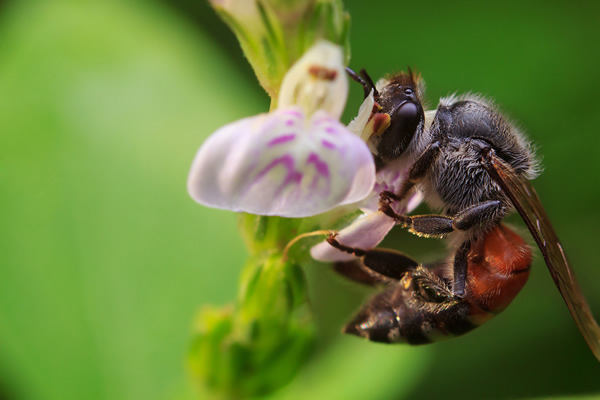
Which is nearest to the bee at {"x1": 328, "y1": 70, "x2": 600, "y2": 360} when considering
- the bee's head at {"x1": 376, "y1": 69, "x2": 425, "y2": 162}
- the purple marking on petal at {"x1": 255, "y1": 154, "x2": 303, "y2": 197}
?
the bee's head at {"x1": 376, "y1": 69, "x2": 425, "y2": 162}

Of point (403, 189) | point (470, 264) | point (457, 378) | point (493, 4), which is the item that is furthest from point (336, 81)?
point (493, 4)

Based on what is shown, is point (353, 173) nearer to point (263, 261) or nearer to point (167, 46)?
point (263, 261)

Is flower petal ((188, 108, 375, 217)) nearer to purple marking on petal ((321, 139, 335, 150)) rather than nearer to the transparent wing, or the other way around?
purple marking on petal ((321, 139, 335, 150))

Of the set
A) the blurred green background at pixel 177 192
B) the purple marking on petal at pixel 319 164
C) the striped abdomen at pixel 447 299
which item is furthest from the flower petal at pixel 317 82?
the blurred green background at pixel 177 192

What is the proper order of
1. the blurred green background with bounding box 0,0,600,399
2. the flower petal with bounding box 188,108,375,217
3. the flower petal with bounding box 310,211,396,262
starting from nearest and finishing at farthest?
the flower petal with bounding box 188,108,375,217 → the flower petal with bounding box 310,211,396,262 → the blurred green background with bounding box 0,0,600,399

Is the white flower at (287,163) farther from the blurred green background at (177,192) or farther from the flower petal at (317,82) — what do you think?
the blurred green background at (177,192)

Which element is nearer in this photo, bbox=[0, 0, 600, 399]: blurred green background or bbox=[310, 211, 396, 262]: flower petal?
bbox=[310, 211, 396, 262]: flower petal

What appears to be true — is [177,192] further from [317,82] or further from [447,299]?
[317,82]

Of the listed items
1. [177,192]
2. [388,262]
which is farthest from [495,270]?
[177,192]

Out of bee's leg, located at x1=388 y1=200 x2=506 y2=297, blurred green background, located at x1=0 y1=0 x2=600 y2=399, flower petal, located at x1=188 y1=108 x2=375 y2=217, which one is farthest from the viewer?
blurred green background, located at x1=0 y1=0 x2=600 y2=399
